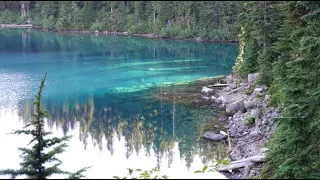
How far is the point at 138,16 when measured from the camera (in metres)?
87.2

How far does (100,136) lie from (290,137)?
14.2 meters

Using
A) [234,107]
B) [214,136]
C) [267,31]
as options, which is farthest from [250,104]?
[267,31]

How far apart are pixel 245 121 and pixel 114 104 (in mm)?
11337

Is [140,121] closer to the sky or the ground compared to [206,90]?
closer to the ground

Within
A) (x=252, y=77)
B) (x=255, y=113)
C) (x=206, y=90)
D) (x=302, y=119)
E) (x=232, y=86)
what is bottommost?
(x=206, y=90)

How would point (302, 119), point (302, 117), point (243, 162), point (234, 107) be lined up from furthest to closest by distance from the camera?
point (234, 107)
point (243, 162)
point (302, 119)
point (302, 117)

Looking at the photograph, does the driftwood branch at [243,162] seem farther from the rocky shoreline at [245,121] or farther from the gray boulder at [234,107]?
the gray boulder at [234,107]

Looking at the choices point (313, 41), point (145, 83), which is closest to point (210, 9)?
point (145, 83)

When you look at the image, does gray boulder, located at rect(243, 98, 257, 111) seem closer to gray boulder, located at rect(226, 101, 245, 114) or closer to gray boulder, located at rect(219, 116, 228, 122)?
gray boulder, located at rect(226, 101, 245, 114)

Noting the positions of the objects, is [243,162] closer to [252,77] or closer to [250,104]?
[250,104]

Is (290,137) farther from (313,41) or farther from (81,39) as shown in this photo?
(81,39)

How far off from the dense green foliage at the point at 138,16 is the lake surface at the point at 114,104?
28.8 ft

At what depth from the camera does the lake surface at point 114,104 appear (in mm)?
22391

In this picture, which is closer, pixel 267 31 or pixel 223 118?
pixel 223 118
